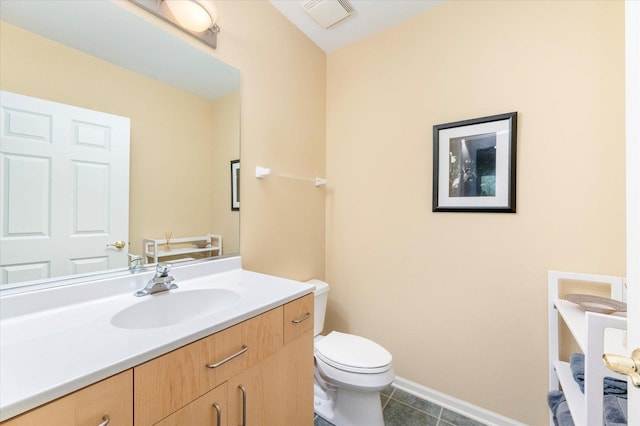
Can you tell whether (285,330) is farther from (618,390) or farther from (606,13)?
(606,13)

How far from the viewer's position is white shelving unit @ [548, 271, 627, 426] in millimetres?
732

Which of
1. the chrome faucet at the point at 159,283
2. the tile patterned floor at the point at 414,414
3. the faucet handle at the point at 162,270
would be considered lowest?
the tile patterned floor at the point at 414,414


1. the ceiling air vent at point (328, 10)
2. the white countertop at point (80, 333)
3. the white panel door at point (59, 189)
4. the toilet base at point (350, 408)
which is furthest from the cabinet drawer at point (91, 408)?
the ceiling air vent at point (328, 10)

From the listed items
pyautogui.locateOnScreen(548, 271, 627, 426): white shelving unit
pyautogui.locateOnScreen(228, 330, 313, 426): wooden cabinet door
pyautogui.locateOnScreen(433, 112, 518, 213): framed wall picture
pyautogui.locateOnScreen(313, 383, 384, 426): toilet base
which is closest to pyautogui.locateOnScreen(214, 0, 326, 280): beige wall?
pyautogui.locateOnScreen(228, 330, 313, 426): wooden cabinet door

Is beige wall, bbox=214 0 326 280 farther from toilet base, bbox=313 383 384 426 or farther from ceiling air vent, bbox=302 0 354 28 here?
toilet base, bbox=313 383 384 426

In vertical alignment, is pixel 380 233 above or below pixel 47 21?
below

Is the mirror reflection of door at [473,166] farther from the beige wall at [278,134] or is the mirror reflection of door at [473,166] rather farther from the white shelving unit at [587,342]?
the beige wall at [278,134]

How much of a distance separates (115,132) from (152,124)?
15 cm

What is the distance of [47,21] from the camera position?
0.88 metres

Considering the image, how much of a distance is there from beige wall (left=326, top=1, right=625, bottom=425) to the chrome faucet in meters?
1.23

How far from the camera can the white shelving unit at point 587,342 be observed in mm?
732

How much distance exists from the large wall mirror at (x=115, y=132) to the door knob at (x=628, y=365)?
1373mm

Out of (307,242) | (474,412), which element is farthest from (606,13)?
(474,412)

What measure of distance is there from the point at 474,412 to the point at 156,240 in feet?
6.34
